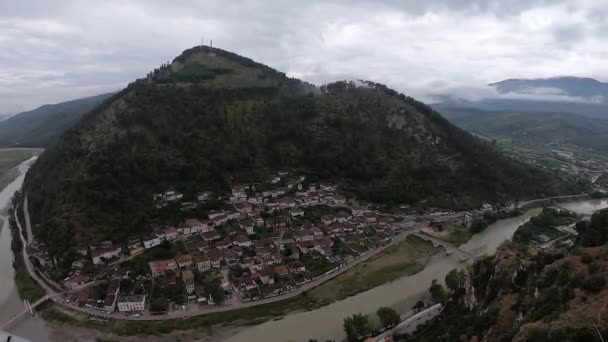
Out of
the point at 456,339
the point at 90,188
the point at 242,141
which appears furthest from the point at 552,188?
the point at 90,188

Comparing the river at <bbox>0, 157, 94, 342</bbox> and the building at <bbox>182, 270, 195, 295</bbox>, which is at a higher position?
the building at <bbox>182, 270, 195, 295</bbox>

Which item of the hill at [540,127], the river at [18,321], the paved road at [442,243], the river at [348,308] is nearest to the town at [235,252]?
the river at [18,321]

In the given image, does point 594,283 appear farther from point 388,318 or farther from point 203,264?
point 203,264

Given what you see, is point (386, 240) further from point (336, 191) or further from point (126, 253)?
point (126, 253)

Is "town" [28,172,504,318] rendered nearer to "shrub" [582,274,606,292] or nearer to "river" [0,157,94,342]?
"river" [0,157,94,342]

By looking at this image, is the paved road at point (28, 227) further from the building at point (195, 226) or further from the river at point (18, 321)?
the building at point (195, 226)

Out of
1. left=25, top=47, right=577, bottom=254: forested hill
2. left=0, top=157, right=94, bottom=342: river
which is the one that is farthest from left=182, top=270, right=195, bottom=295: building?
left=25, top=47, right=577, bottom=254: forested hill

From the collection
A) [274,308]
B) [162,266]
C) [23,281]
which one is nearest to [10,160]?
[23,281]
